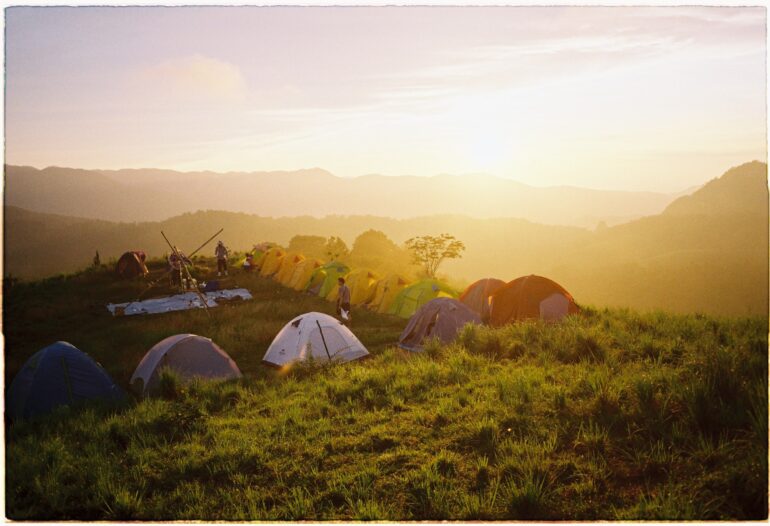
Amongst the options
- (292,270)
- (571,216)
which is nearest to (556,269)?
(292,270)

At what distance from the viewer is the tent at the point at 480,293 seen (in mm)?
15102

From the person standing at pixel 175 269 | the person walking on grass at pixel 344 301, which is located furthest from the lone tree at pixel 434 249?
the person walking on grass at pixel 344 301

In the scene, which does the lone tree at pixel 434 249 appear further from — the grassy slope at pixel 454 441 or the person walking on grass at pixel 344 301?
the grassy slope at pixel 454 441

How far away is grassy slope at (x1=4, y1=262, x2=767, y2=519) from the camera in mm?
3857

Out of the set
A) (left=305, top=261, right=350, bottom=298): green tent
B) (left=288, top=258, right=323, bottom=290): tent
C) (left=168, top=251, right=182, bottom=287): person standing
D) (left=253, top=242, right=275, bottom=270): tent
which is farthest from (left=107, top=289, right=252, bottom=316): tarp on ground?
(left=253, top=242, right=275, bottom=270): tent

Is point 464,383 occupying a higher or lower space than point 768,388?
lower

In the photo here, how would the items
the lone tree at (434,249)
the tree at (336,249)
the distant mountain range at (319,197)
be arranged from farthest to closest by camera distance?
the distant mountain range at (319,197)
the tree at (336,249)
the lone tree at (434,249)

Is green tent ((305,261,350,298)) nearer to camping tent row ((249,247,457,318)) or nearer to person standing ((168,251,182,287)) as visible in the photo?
camping tent row ((249,247,457,318))

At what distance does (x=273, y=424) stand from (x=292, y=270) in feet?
61.3

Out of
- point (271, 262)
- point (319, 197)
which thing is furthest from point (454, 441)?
point (319, 197)

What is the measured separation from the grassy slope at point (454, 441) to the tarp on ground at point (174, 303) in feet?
38.0

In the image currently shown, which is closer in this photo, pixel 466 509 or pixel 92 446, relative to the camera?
pixel 466 509

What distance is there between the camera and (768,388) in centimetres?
423

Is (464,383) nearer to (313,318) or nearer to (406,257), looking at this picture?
(313,318)
